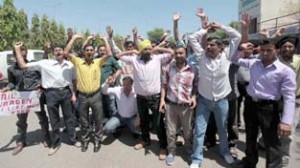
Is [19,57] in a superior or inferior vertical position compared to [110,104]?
Result: superior

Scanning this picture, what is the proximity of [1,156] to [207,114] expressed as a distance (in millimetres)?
3718

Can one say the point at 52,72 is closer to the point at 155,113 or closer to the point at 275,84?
the point at 155,113

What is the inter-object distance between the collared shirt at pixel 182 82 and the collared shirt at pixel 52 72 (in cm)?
204

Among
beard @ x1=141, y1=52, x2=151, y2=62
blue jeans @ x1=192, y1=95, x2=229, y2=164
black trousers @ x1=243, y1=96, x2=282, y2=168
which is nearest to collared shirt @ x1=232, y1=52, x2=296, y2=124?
black trousers @ x1=243, y1=96, x2=282, y2=168

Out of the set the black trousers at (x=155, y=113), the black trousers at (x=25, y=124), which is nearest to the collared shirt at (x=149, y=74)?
the black trousers at (x=155, y=113)

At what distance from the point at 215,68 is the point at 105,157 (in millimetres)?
2459

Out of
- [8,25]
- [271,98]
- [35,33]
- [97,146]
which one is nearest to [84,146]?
[97,146]

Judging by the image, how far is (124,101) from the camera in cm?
659

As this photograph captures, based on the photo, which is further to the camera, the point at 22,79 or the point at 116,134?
the point at 116,134

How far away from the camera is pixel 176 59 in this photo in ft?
17.3

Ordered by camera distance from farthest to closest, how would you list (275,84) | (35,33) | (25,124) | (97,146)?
(35,33) < (25,124) < (97,146) < (275,84)

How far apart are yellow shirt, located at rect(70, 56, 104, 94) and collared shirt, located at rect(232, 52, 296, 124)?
2741 millimetres

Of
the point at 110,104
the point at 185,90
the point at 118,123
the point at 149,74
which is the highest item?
the point at 149,74

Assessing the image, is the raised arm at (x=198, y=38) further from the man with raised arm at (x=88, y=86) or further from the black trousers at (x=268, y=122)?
the man with raised arm at (x=88, y=86)
